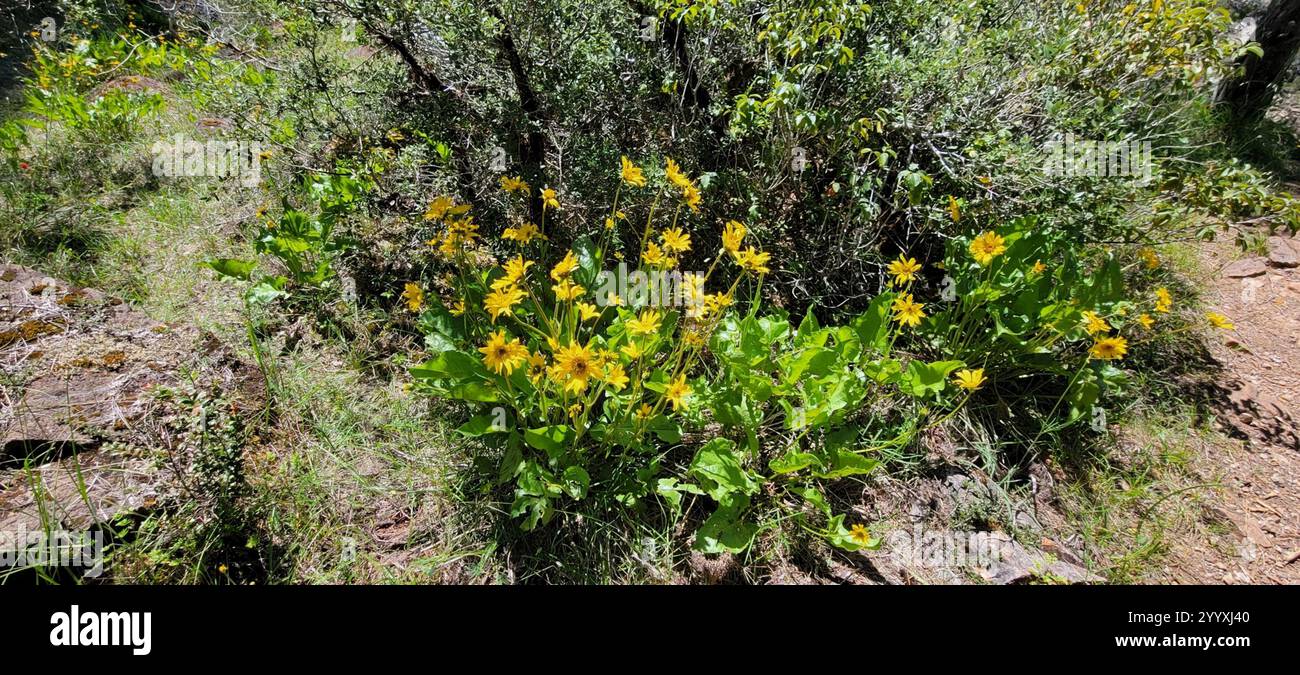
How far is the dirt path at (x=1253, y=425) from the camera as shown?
88.0 inches

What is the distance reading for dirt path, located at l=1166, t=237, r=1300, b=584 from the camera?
2.24 meters

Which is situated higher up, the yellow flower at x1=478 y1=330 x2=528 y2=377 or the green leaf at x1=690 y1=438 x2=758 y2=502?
the yellow flower at x1=478 y1=330 x2=528 y2=377

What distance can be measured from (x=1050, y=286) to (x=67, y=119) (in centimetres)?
604

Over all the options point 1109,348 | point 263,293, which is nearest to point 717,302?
point 1109,348

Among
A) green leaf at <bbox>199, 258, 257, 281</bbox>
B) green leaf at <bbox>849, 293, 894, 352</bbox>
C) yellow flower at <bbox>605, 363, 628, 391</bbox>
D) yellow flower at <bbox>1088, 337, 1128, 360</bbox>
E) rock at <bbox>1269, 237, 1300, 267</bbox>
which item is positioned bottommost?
yellow flower at <bbox>605, 363, 628, 391</bbox>

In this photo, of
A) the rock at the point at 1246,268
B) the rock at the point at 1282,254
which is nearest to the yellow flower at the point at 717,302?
the rock at the point at 1246,268

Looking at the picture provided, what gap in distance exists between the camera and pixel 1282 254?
3.38 m

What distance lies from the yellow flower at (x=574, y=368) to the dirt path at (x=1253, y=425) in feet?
7.62

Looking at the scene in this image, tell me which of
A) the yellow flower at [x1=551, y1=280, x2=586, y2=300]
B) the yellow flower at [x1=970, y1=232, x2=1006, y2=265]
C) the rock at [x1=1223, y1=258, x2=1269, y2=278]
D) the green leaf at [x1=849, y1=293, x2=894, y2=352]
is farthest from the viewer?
the rock at [x1=1223, y1=258, x2=1269, y2=278]

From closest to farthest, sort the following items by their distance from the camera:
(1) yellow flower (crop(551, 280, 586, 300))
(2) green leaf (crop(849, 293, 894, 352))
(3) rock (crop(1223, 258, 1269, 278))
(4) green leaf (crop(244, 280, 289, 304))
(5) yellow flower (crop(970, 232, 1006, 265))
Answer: (1) yellow flower (crop(551, 280, 586, 300)) < (5) yellow flower (crop(970, 232, 1006, 265)) < (2) green leaf (crop(849, 293, 894, 352)) < (4) green leaf (crop(244, 280, 289, 304)) < (3) rock (crop(1223, 258, 1269, 278))

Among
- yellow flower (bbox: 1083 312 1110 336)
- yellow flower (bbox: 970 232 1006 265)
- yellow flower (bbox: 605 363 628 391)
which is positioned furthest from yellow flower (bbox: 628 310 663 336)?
yellow flower (bbox: 1083 312 1110 336)

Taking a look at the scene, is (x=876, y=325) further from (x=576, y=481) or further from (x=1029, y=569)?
(x=576, y=481)

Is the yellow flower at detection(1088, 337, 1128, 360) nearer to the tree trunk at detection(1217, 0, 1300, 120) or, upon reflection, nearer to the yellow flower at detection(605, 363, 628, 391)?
the yellow flower at detection(605, 363, 628, 391)

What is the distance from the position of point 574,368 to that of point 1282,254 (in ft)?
14.1
